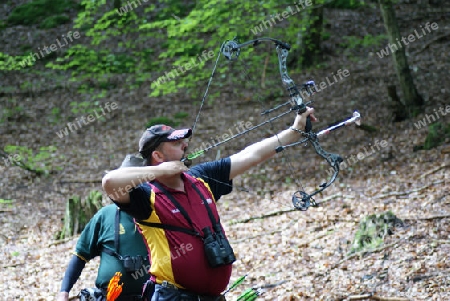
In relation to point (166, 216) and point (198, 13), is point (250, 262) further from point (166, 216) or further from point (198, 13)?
point (198, 13)

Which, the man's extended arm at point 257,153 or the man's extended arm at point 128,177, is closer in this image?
the man's extended arm at point 128,177

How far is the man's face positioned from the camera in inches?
135

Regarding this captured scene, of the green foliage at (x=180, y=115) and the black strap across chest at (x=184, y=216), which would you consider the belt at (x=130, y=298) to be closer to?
the black strap across chest at (x=184, y=216)

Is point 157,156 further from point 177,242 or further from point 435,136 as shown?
point 435,136

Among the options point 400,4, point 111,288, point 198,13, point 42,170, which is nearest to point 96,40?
point 198,13

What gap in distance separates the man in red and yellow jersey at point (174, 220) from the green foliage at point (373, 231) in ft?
13.0

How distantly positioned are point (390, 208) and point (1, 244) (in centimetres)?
617

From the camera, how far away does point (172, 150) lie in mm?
3439

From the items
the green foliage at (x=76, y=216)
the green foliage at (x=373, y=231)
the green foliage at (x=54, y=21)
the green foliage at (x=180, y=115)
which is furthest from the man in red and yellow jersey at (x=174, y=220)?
the green foliage at (x=54, y=21)

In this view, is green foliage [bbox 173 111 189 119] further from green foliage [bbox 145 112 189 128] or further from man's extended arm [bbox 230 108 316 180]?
man's extended arm [bbox 230 108 316 180]

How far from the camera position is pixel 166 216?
10.8 feet

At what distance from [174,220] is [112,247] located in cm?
125

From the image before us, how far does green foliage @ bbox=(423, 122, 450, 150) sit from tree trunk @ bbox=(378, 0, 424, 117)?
1604 mm

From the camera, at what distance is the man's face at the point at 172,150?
344 cm
